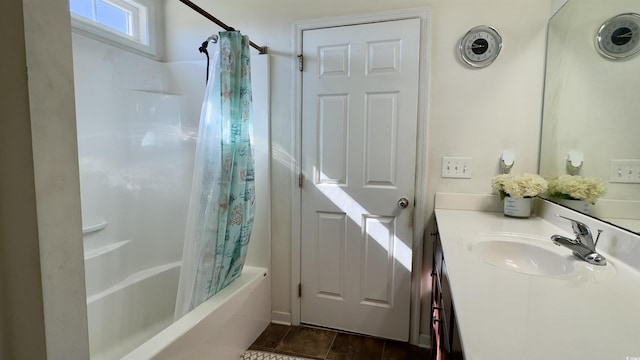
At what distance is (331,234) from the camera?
2049mm

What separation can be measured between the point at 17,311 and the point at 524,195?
1.94 m

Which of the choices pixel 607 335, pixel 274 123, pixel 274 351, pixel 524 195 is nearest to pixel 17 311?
pixel 607 335

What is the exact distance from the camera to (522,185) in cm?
155

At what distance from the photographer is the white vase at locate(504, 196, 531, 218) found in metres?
1.58

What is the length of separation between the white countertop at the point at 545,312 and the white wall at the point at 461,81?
877 millimetres

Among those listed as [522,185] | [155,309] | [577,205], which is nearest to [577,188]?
[577,205]

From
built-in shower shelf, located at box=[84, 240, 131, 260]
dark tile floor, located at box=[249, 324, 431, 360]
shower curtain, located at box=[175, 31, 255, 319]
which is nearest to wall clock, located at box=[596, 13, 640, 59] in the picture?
shower curtain, located at box=[175, 31, 255, 319]

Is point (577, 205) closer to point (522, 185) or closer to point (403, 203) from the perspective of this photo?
point (522, 185)

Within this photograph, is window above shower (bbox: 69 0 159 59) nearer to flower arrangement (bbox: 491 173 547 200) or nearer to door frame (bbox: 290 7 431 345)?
door frame (bbox: 290 7 431 345)

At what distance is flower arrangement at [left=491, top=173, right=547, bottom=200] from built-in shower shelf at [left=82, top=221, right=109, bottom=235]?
2.28 meters

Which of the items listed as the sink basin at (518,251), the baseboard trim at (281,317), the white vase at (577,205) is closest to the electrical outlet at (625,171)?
the white vase at (577,205)

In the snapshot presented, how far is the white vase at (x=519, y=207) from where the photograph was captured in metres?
1.58

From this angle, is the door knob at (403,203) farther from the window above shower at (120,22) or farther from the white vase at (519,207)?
the window above shower at (120,22)

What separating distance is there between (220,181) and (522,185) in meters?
1.56
